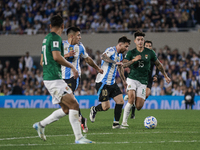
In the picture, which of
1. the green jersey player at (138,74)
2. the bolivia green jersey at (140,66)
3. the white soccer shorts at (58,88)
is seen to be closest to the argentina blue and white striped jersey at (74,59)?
the green jersey player at (138,74)

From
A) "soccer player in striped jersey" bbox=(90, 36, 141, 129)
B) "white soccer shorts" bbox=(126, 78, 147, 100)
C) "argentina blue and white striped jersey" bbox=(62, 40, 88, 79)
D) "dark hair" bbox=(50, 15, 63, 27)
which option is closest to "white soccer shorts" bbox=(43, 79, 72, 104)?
"dark hair" bbox=(50, 15, 63, 27)

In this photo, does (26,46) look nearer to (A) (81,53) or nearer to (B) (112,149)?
(A) (81,53)

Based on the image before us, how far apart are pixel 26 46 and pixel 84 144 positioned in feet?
68.9

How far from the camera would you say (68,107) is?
20.3ft

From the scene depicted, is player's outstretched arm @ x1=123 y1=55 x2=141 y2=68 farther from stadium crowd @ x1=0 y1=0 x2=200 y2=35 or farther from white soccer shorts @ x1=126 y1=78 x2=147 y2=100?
stadium crowd @ x1=0 y1=0 x2=200 y2=35

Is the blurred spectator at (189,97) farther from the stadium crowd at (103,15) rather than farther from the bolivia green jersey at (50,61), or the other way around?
the bolivia green jersey at (50,61)

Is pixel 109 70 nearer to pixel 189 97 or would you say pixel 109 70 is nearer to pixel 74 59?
pixel 74 59

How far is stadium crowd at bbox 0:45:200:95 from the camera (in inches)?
779

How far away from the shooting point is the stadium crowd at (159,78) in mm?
19797

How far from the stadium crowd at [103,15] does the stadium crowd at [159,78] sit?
8.66ft

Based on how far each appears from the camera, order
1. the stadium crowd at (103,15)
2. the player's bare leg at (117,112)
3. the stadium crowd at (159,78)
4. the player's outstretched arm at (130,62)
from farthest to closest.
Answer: the stadium crowd at (103,15)
the stadium crowd at (159,78)
the player's outstretched arm at (130,62)
the player's bare leg at (117,112)

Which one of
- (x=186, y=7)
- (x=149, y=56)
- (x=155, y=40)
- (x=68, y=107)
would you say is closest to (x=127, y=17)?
(x=155, y=40)

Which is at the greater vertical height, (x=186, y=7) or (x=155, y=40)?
(x=186, y=7)

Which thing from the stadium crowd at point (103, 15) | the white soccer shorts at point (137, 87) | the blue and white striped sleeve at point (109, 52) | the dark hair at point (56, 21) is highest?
the stadium crowd at point (103, 15)
